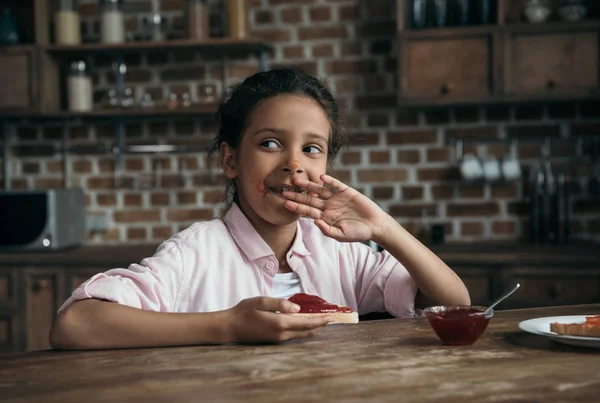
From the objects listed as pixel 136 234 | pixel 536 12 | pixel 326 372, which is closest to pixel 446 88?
pixel 536 12

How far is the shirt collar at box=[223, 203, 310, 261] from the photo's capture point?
1.72 m

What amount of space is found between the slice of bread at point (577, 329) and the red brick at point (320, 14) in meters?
2.67

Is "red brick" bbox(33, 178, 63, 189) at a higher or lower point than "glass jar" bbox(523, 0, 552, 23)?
lower

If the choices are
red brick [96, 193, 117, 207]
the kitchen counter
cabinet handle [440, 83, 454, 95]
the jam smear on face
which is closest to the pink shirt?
the jam smear on face

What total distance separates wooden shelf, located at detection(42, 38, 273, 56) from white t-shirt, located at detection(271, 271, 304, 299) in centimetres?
189

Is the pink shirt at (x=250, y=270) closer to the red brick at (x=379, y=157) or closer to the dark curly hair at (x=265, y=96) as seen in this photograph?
the dark curly hair at (x=265, y=96)

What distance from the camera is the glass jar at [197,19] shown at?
3504mm

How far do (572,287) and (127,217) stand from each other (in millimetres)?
2092

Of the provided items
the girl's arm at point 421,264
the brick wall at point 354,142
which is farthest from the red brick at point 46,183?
the girl's arm at point 421,264

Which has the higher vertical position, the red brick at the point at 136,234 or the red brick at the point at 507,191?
the red brick at the point at 507,191

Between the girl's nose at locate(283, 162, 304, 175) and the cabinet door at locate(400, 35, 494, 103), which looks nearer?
the girl's nose at locate(283, 162, 304, 175)

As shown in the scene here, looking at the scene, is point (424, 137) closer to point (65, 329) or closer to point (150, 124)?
point (150, 124)

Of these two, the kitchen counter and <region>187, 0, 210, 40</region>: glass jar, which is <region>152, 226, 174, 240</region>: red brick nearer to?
the kitchen counter

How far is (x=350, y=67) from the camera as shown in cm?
364
